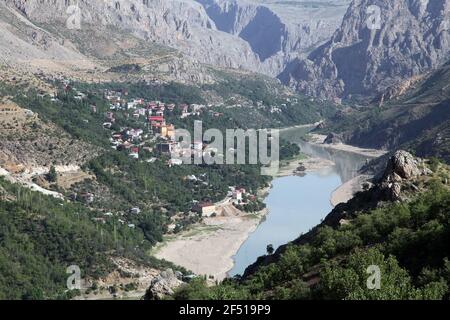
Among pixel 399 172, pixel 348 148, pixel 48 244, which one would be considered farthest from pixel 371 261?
pixel 348 148

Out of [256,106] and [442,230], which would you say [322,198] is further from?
[256,106]

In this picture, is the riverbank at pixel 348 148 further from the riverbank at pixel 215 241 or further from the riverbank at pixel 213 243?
the riverbank at pixel 213 243

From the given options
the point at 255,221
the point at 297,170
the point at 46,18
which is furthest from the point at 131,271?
the point at 46,18

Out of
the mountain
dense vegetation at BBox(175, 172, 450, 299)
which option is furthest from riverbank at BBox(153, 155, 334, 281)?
the mountain

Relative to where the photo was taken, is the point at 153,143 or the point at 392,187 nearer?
the point at 392,187

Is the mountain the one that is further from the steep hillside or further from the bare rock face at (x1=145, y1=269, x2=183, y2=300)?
the bare rock face at (x1=145, y1=269, x2=183, y2=300)

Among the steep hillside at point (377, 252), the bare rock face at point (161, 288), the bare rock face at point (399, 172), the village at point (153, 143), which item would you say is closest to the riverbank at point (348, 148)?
the village at point (153, 143)

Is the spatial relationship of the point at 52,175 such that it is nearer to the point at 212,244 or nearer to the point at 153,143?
the point at 212,244
